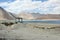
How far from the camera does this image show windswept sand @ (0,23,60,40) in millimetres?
4680

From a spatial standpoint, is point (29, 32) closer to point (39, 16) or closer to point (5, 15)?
point (39, 16)

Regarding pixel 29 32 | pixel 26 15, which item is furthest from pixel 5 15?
pixel 29 32

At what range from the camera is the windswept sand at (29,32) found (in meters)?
4.68

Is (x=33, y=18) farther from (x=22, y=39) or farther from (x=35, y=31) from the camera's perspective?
(x=22, y=39)

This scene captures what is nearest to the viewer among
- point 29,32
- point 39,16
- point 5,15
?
point 29,32

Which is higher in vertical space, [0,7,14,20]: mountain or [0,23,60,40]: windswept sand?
[0,7,14,20]: mountain

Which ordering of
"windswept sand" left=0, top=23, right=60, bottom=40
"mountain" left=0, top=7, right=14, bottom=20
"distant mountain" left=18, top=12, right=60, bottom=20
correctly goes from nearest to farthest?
"windswept sand" left=0, top=23, right=60, bottom=40, "distant mountain" left=18, top=12, right=60, bottom=20, "mountain" left=0, top=7, right=14, bottom=20

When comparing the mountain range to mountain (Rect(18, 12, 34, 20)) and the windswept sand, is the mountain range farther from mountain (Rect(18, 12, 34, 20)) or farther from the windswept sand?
the windswept sand

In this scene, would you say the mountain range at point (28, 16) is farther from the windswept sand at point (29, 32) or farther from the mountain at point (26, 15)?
the windswept sand at point (29, 32)

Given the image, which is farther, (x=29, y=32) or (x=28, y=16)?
(x=28, y=16)

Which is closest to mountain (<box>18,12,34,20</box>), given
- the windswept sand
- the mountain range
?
the mountain range

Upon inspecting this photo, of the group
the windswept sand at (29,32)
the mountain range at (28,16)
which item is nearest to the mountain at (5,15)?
the mountain range at (28,16)

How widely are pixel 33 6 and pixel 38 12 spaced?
22 cm

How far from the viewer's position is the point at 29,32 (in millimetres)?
4902
